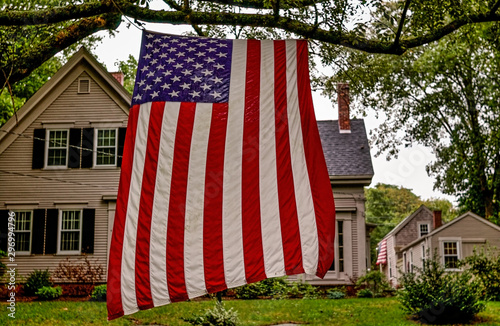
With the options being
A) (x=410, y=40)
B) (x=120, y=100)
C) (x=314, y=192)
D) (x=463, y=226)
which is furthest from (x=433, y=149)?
(x=314, y=192)

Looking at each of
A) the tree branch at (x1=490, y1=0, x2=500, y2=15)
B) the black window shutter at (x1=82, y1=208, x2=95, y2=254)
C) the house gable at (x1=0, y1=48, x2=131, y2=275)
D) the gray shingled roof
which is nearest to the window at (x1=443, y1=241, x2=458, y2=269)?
the gray shingled roof

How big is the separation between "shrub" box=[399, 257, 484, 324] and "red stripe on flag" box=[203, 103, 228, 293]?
661 cm

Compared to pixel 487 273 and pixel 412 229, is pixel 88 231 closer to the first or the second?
pixel 487 273

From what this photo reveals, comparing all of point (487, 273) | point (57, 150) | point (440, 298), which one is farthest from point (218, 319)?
point (57, 150)

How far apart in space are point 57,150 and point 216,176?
14680mm

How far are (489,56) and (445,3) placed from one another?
16.9m

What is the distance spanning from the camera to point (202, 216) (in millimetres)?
5969

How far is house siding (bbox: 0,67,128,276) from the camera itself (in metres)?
18.9

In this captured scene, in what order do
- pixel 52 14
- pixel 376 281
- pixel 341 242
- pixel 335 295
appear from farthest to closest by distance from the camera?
1. pixel 341 242
2. pixel 376 281
3. pixel 335 295
4. pixel 52 14

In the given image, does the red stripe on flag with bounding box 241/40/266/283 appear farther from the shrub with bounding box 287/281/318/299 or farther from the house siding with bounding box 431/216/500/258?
the house siding with bounding box 431/216/500/258

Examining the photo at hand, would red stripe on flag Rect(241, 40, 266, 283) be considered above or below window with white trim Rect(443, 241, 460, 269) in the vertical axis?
above

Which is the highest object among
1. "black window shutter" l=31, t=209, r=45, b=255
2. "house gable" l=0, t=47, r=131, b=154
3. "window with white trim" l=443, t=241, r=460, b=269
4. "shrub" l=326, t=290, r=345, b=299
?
"house gable" l=0, t=47, r=131, b=154

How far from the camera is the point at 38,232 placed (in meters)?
18.8

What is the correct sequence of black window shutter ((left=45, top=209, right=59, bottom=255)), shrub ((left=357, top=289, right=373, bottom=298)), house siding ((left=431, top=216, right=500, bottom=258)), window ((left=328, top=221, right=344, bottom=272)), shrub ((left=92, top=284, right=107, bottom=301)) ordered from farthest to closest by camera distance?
house siding ((left=431, top=216, right=500, bottom=258))
window ((left=328, top=221, right=344, bottom=272))
black window shutter ((left=45, top=209, right=59, bottom=255))
shrub ((left=357, top=289, right=373, bottom=298))
shrub ((left=92, top=284, right=107, bottom=301))
